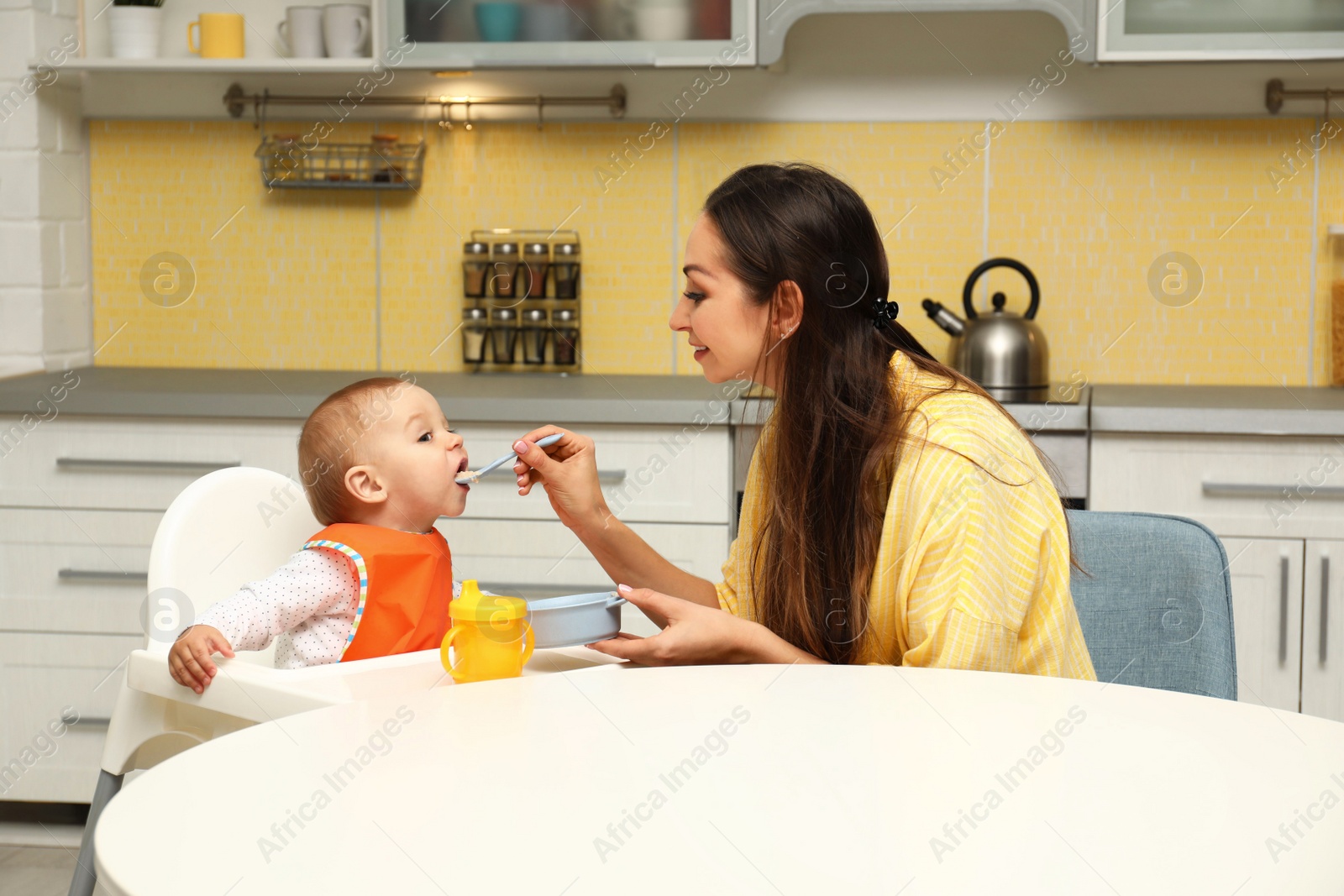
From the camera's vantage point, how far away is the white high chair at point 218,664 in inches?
41.2

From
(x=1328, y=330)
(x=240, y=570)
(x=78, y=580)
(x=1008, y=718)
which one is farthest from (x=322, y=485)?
(x=1328, y=330)

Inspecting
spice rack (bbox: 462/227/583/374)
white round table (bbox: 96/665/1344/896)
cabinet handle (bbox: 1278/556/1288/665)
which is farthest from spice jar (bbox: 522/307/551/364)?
white round table (bbox: 96/665/1344/896)

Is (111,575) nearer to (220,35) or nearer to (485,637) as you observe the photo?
(220,35)

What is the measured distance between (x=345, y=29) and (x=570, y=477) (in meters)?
1.60

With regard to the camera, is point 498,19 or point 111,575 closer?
point 111,575

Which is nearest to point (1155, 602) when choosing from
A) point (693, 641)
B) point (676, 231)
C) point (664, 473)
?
point (693, 641)

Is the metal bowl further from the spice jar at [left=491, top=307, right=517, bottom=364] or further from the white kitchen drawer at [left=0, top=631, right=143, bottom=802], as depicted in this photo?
the spice jar at [left=491, top=307, right=517, bottom=364]

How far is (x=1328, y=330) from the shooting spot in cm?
269

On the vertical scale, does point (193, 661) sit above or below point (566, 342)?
below

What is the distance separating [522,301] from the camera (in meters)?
2.85

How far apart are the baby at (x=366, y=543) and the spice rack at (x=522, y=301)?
4.28 ft

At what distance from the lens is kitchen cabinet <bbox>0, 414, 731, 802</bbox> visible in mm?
2299

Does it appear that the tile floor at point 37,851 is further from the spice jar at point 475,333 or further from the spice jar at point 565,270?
the spice jar at point 565,270

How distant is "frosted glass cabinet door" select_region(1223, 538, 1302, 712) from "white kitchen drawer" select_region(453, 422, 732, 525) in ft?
2.99
